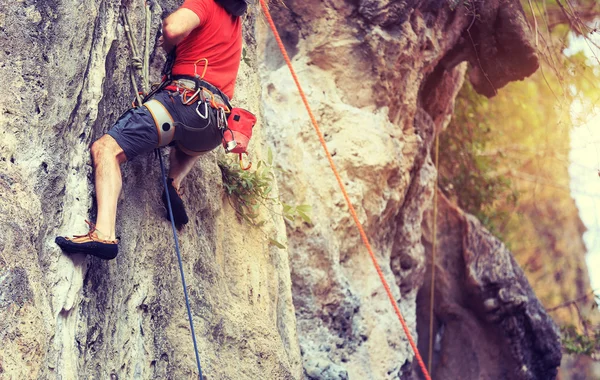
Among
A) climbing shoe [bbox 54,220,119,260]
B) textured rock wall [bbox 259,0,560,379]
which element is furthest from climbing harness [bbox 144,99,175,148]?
textured rock wall [bbox 259,0,560,379]

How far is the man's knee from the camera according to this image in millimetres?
3209

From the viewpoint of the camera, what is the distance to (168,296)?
11.8 feet

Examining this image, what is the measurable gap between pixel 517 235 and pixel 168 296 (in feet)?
33.0

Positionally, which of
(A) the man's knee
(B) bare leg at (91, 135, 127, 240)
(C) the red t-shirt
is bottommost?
(B) bare leg at (91, 135, 127, 240)

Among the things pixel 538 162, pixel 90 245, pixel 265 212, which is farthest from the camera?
pixel 538 162

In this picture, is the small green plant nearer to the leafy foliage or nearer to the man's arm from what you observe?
the man's arm

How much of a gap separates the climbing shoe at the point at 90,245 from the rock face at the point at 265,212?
7cm

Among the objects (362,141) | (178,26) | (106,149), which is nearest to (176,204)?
(106,149)

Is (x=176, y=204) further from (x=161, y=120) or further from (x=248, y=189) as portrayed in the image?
(x=248, y=189)

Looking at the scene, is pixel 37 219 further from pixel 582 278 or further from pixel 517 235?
pixel 582 278

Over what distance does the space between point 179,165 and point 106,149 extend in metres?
0.64

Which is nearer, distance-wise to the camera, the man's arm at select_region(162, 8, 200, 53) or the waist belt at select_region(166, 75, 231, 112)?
the man's arm at select_region(162, 8, 200, 53)

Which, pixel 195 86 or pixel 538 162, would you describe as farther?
pixel 538 162

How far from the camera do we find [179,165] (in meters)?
3.81
